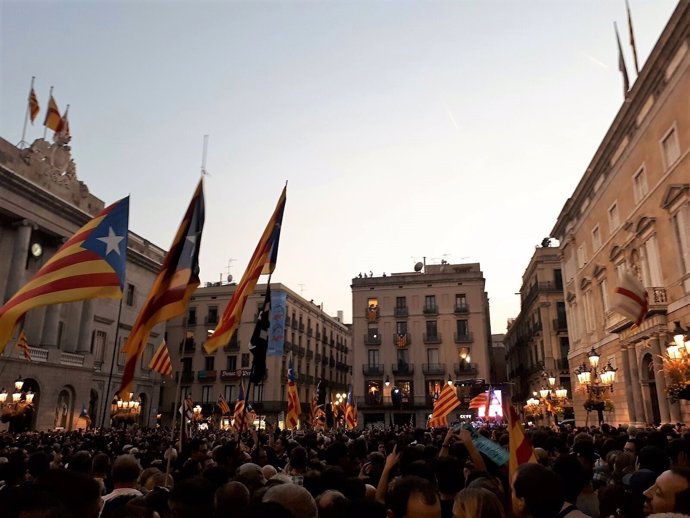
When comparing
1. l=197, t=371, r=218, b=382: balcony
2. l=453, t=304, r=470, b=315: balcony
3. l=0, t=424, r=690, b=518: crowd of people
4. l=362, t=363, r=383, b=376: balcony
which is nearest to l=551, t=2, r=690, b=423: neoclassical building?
l=0, t=424, r=690, b=518: crowd of people

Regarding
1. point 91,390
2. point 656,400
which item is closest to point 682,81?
point 656,400

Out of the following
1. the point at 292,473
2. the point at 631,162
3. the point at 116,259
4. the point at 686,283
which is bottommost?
the point at 292,473

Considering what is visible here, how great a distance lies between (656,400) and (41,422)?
32510mm

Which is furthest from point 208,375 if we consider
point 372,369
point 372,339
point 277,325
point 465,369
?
point 465,369

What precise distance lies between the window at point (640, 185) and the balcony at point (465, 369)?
3481 centimetres

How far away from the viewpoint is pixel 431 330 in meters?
56.8

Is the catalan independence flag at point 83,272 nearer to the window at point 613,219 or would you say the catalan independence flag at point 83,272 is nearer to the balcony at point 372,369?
the window at point 613,219

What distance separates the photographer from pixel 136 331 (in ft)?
25.7

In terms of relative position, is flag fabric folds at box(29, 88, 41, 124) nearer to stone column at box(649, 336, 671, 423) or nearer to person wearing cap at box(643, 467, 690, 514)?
stone column at box(649, 336, 671, 423)

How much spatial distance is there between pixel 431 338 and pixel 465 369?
4.60 m

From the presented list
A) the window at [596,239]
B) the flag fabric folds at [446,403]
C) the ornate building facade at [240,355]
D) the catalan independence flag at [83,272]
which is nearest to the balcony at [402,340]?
the ornate building facade at [240,355]

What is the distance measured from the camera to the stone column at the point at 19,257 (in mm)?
32438

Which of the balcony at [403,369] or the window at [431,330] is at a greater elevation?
the window at [431,330]

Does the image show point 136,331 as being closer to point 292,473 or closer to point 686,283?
point 292,473
